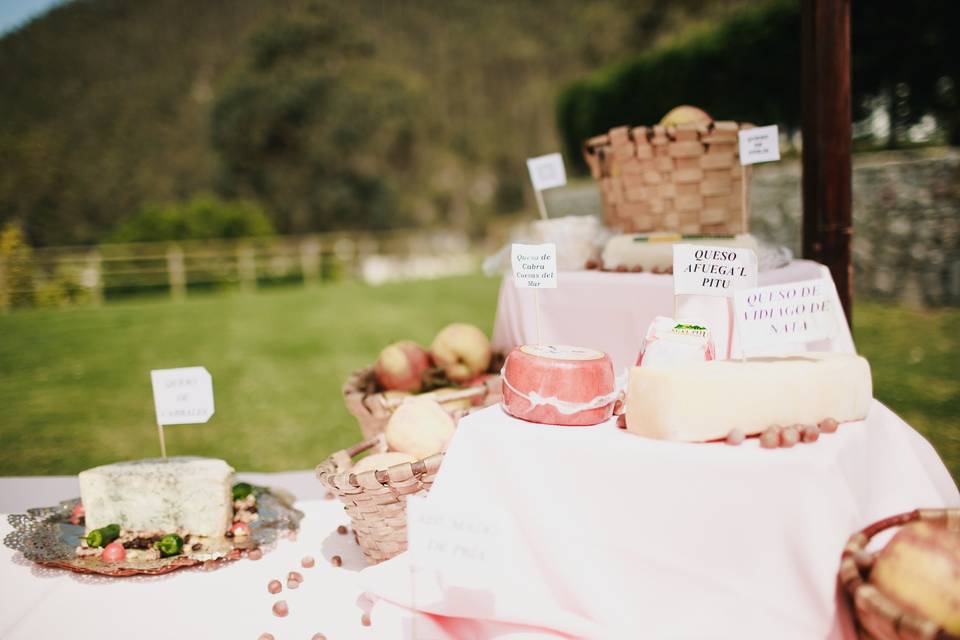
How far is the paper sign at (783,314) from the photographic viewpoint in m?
1.37

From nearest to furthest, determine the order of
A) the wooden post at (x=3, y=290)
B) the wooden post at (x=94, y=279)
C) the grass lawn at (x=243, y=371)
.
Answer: the grass lawn at (x=243, y=371) < the wooden post at (x=3, y=290) < the wooden post at (x=94, y=279)

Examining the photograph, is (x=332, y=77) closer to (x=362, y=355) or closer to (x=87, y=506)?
(x=362, y=355)

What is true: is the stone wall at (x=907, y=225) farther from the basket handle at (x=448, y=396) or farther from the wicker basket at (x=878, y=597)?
the wicker basket at (x=878, y=597)

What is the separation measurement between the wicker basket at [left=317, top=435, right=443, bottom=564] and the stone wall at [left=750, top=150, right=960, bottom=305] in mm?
5355

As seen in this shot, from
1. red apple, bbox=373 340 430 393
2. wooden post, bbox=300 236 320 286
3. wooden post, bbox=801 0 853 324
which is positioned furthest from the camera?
wooden post, bbox=300 236 320 286

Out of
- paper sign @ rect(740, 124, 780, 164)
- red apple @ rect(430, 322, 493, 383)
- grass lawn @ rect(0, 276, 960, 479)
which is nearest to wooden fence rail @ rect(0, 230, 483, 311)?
grass lawn @ rect(0, 276, 960, 479)

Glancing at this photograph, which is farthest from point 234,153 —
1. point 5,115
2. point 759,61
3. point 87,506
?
point 87,506

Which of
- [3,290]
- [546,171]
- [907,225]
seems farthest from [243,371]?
[3,290]

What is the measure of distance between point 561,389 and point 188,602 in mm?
1152

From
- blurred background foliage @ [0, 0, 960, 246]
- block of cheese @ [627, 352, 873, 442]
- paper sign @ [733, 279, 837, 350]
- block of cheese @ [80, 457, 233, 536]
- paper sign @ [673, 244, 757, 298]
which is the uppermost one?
blurred background foliage @ [0, 0, 960, 246]

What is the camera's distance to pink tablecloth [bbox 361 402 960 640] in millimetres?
1222

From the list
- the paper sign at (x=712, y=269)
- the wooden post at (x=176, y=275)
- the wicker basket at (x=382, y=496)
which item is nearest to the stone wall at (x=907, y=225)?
the paper sign at (x=712, y=269)

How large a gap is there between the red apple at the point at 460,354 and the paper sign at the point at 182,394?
881mm

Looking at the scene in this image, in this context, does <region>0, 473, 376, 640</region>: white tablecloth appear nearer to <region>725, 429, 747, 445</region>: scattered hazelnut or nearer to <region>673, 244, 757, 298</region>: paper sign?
<region>725, 429, 747, 445</region>: scattered hazelnut
